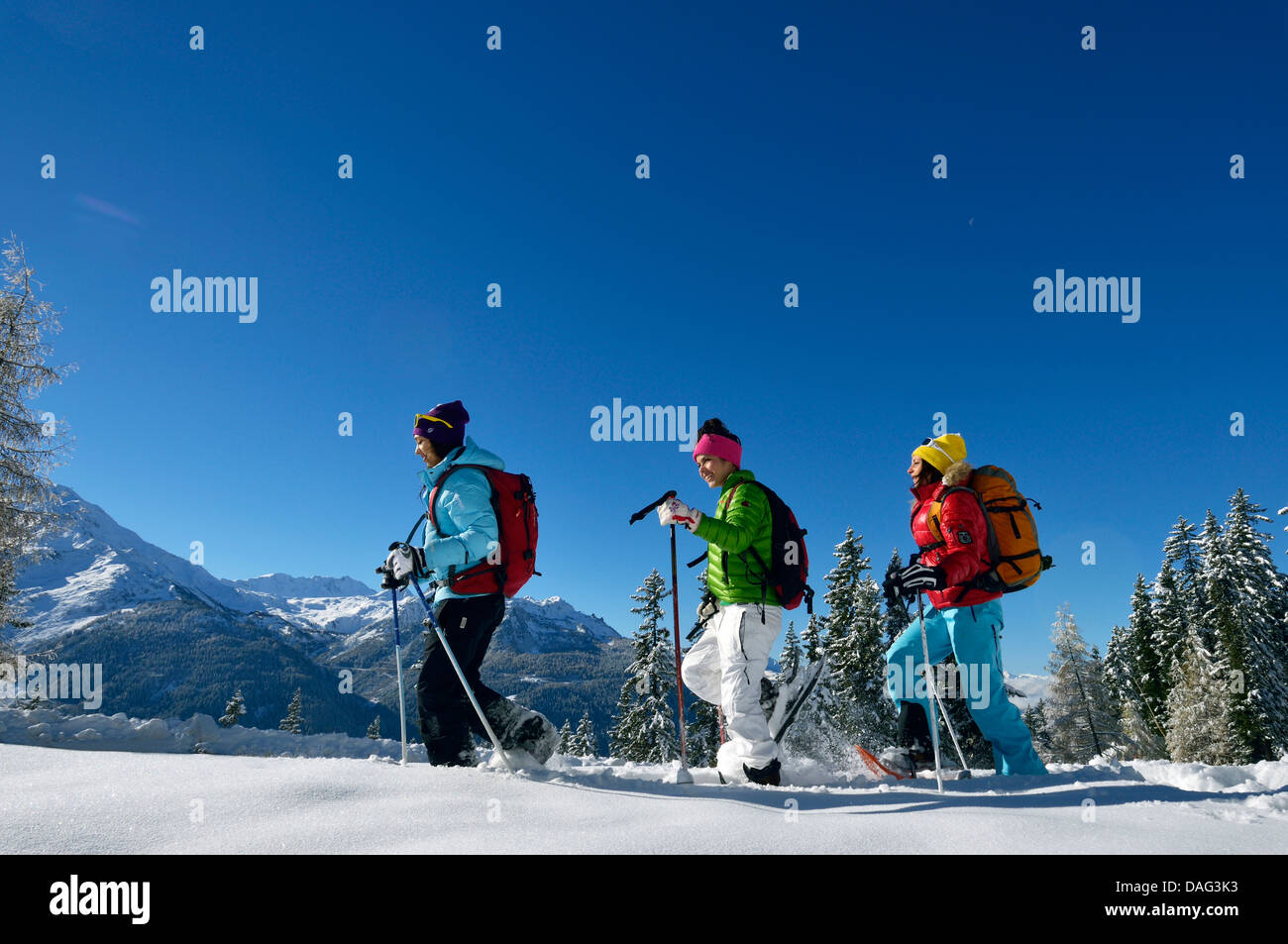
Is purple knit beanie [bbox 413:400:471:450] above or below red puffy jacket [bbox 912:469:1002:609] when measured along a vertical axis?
above

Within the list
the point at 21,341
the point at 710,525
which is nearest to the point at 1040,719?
the point at 710,525

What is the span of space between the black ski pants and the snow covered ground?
740 millimetres

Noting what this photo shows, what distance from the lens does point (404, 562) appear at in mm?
5070

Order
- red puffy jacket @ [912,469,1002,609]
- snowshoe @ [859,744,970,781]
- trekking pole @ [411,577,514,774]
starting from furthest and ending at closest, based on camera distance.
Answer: snowshoe @ [859,744,970,781] < red puffy jacket @ [912,469,1002,609] < trekking pole @ [411,577,514,774]

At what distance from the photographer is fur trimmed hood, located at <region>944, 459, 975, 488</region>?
6082mm

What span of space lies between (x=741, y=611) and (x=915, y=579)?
1529mm

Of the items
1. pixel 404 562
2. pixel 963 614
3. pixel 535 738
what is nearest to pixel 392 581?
pixel 404 562

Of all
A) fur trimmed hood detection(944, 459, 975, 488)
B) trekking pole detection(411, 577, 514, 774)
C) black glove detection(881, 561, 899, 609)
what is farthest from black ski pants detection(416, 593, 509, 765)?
fur trimmed hood detection(944, 459, 975, 488)

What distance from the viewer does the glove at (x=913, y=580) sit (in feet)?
18.2

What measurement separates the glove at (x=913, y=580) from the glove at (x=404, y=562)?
3.97 meters

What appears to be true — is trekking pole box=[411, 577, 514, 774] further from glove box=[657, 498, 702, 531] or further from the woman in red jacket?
the woman in red jacket
